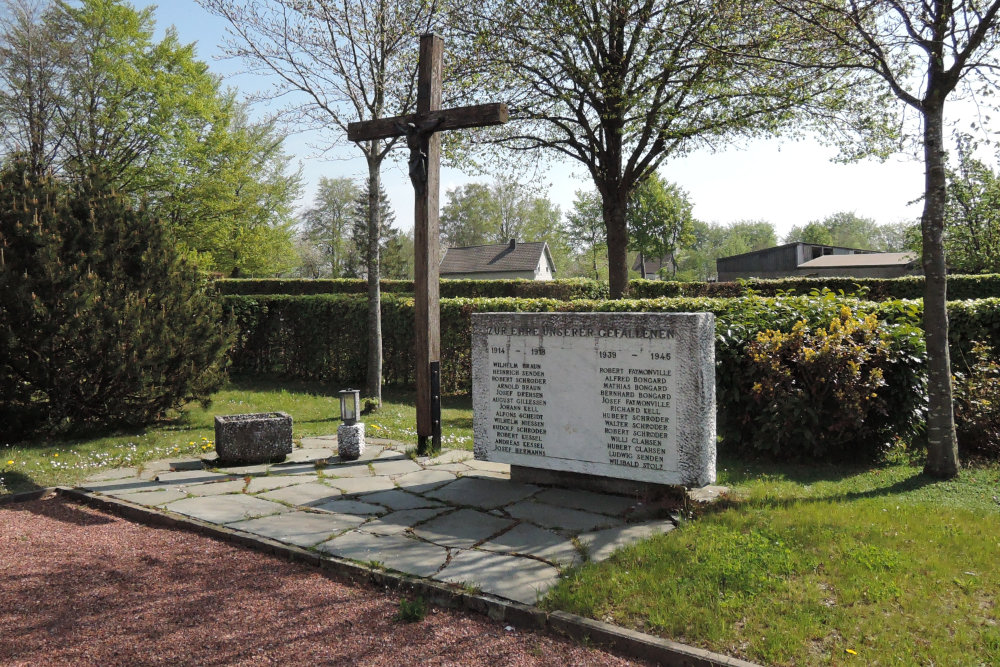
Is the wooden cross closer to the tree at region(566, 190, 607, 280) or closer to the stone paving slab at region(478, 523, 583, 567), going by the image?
the stone paving slab at region(478, 523, 583, 567)

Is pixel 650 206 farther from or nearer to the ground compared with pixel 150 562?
farther from the ground

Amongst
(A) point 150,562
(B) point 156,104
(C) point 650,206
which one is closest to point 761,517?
(A) point 150,562

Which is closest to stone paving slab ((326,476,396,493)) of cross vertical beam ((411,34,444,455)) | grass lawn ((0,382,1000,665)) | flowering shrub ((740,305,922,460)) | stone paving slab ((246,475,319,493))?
stone paving slab ((246,475,319,493))

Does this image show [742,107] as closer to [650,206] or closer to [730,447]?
[730,447]

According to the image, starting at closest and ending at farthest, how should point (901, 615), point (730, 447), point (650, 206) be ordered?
point (901, 615) → point (730, 447) → point (650, 206)

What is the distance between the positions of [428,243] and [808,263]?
4755 centimetres

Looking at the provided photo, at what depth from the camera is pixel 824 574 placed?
12.3ft

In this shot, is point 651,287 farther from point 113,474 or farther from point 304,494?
point 113,474

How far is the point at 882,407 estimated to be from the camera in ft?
20.6

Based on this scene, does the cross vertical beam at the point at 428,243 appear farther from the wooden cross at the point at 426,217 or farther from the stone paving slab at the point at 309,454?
the stone paving slab at the point at 309,454

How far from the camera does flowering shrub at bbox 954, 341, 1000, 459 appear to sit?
6.38m

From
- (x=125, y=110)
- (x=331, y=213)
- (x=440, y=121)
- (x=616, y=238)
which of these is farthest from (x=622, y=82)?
(x=331, y=213)

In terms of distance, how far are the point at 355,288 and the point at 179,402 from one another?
21804mm

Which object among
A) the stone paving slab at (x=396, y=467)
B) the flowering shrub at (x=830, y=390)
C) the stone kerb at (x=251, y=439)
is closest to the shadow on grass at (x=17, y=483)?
the stone kerb at (x=251, y=439)
